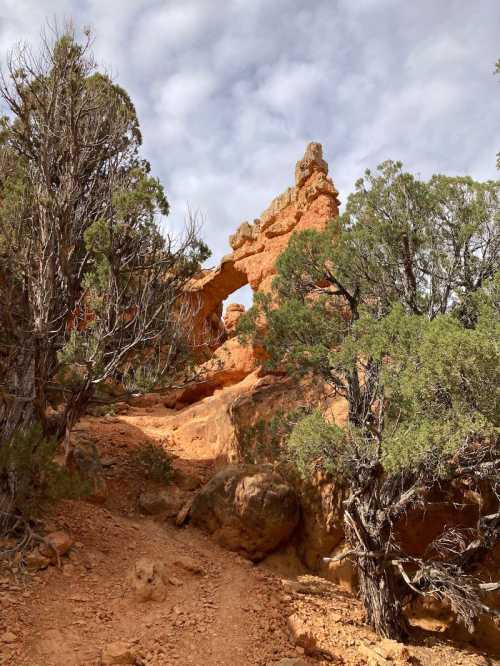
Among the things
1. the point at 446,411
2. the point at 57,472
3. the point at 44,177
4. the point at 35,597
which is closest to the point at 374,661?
the point at 446,411

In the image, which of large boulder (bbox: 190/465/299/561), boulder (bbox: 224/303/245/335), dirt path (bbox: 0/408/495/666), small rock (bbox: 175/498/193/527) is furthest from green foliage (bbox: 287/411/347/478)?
boulder (bbox: 224/303/245/335)

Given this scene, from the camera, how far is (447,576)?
8273 millimetres

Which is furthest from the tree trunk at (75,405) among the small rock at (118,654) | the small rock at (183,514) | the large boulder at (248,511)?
the small rock at (118,654)

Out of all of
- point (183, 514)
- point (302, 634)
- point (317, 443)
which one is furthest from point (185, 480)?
point (302, 634)

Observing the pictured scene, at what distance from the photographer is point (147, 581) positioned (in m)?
8.28

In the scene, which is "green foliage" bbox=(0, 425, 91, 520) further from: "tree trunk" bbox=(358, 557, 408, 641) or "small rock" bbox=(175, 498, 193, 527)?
"tree trunk" bbox=(358, 557, 408, 641)

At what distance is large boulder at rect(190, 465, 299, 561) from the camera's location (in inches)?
426

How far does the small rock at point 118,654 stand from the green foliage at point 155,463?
20.4 ft

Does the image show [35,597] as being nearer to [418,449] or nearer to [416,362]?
[418,449]

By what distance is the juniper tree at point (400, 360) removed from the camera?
25.7 ft

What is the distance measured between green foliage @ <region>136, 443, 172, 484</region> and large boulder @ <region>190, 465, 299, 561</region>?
5.37 feet

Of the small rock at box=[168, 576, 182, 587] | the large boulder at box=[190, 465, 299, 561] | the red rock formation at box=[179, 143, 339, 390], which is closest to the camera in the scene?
the small rock at box=[168, 576, 182, 587]

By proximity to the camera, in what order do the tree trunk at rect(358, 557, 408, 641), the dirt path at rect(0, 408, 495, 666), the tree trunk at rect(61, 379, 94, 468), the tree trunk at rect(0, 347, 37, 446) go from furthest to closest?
the tree trunk at rect(61, 379, 94, 468)
the tree trunk at rect(0, 347, 37, 446)
the tree trunk at rect(358, 557, 408, 641)
the dirt path at rect(0, 408, 495, 666)

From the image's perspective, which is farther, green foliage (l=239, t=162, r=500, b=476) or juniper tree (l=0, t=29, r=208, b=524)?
juniper tree (l=0, t=29, r=208, b=524)
